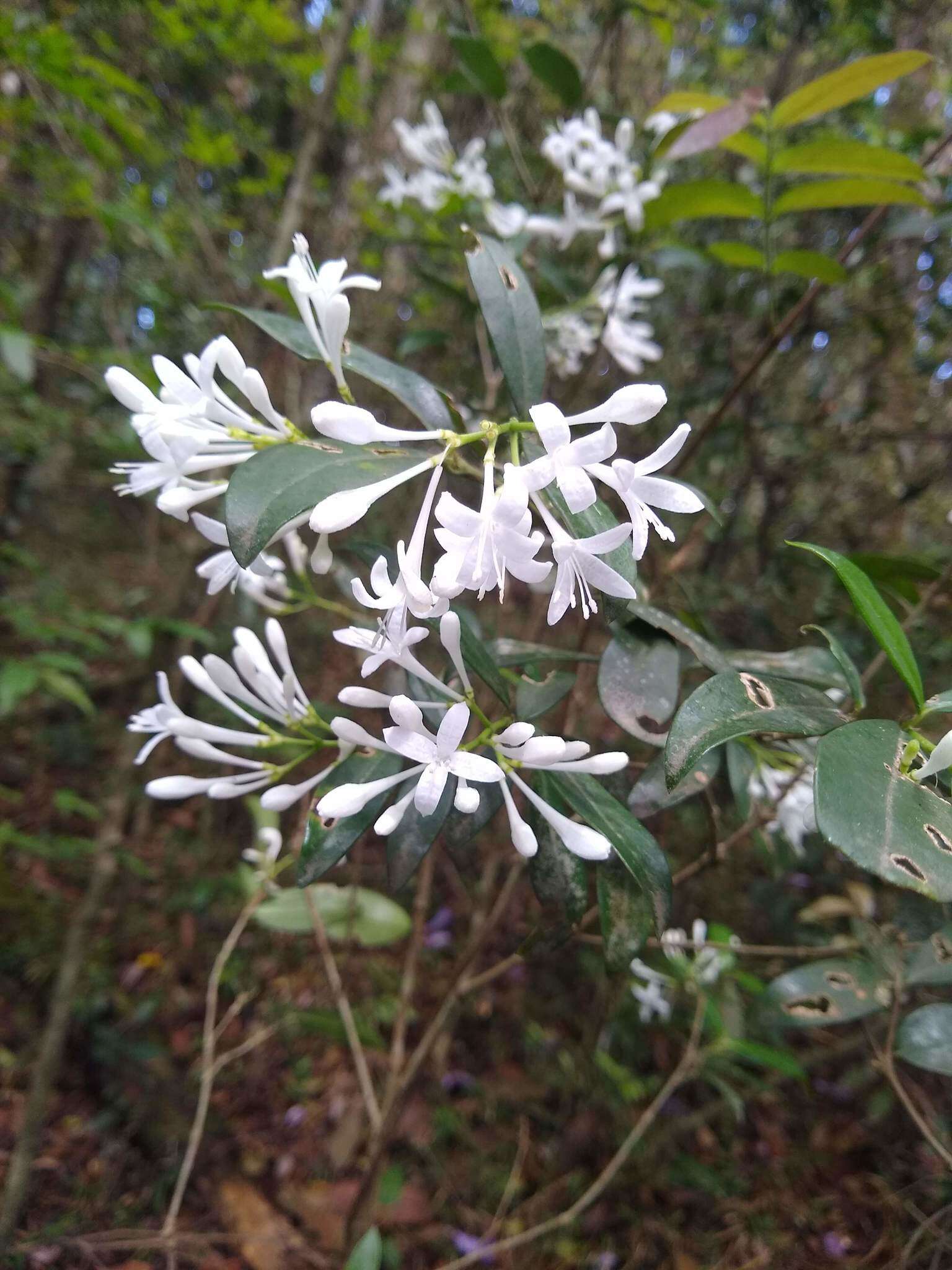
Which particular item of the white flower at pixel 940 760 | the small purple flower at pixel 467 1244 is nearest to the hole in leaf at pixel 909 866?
the white flower at pixel 940 760

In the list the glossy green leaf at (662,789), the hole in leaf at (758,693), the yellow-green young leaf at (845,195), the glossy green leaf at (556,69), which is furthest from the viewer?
the glossy green leaf at (556,69)

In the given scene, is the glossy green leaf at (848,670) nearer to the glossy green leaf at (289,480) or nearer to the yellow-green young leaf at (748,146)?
the glossy green leaf at (289,480)

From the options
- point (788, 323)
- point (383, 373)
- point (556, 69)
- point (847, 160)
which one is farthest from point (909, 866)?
point (556, 69)

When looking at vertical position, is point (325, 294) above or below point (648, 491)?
above

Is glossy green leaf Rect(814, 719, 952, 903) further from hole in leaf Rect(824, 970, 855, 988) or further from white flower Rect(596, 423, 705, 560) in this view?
hole in leaf Rect(824, 970, 855, 988)

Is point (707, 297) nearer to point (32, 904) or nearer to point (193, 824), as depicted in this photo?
point (193, 824)

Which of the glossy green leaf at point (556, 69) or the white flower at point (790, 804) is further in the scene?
the glossy green leaf at point (556, 69)

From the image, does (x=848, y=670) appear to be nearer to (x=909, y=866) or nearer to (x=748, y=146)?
(x=909, y=866)
